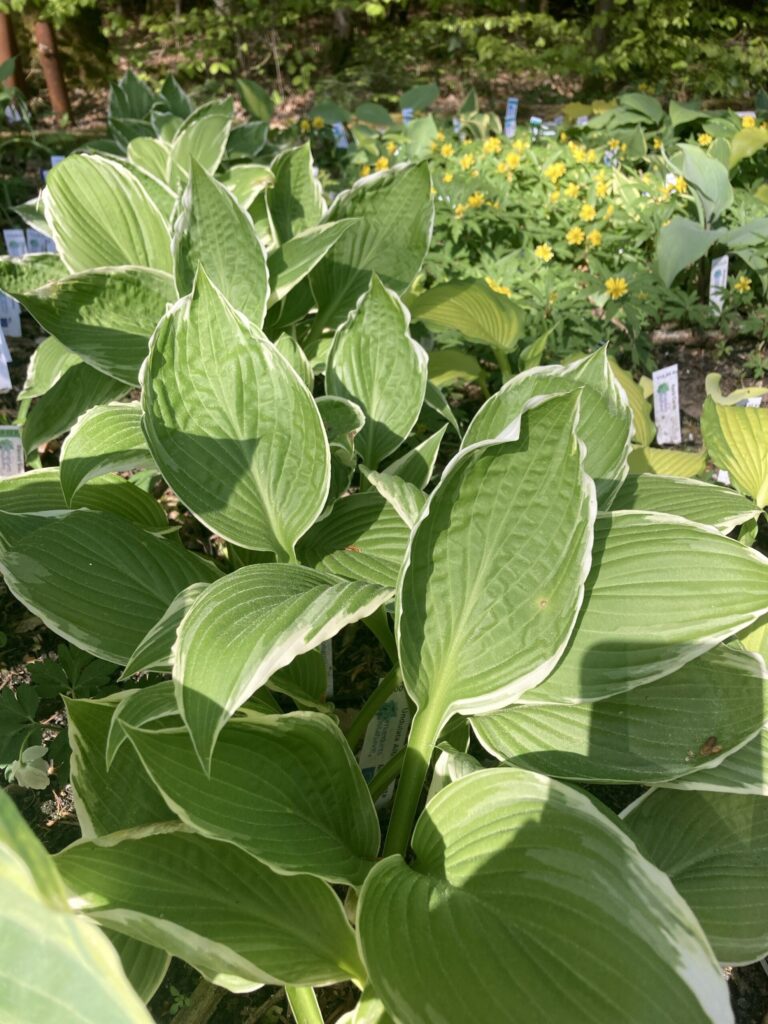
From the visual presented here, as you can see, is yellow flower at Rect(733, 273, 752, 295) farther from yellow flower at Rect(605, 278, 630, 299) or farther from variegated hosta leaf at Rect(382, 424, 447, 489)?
variegated hosta leaf at Rect(382, 424, 447, 489)

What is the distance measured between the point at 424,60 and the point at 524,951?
5.98 metres

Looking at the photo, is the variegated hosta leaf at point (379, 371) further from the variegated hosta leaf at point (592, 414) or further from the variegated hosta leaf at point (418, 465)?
the variegated hosta leaf at point (592, 414)

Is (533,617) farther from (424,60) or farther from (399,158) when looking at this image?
(424,60)

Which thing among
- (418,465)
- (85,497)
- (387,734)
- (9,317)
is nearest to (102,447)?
(85,497)

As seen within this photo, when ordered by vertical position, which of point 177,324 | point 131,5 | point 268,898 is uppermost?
point 131,5

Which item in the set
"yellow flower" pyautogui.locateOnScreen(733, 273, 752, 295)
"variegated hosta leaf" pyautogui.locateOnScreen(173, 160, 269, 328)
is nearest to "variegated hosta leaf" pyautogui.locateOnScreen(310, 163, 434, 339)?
"variegated hosta leaf" pyautogui.locateOnScreen(173, 160, 269, 328)

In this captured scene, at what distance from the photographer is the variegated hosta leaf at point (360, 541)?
3.47 ft

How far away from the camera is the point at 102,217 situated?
62.4 inches

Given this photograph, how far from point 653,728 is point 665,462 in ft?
2.32

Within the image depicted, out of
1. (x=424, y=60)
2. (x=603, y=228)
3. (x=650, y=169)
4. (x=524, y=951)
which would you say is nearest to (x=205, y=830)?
(x=524, y=951)

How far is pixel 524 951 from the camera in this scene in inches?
25.8

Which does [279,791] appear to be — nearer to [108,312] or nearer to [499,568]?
[499,568]

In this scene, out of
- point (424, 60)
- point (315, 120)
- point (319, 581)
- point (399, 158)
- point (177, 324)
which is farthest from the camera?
point (424, 60)

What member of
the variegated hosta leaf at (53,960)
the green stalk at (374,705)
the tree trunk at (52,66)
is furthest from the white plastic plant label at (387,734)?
the tree trunk at (52,66)
